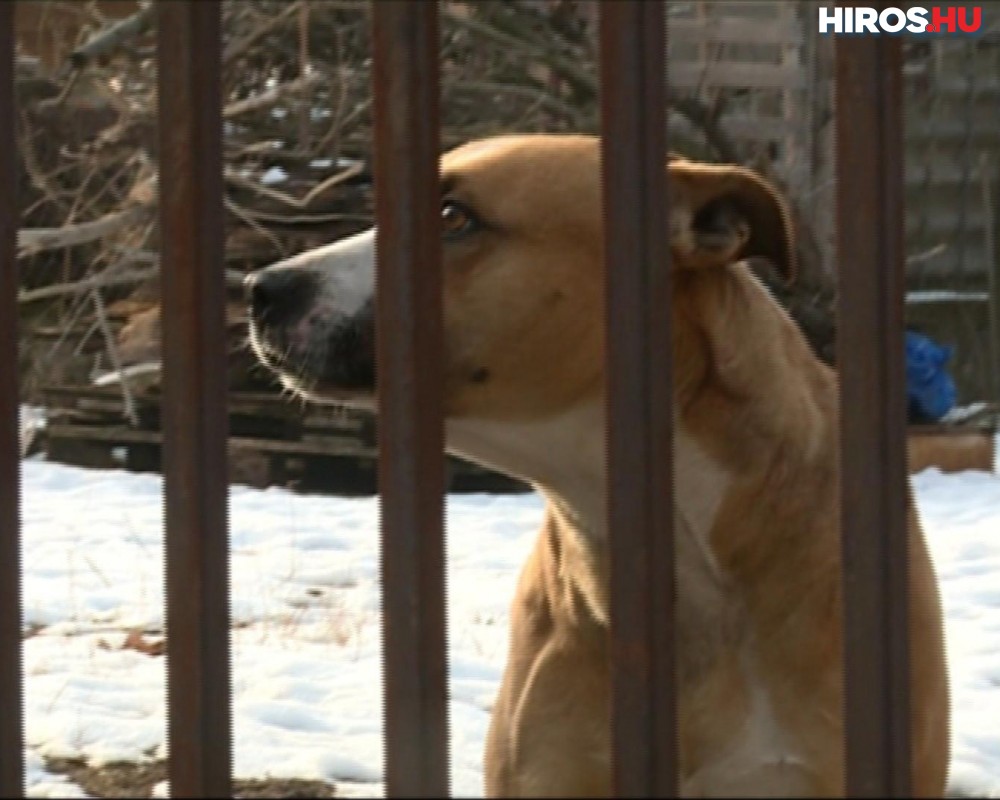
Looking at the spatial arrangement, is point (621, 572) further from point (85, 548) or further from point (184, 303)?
point (85, 548)

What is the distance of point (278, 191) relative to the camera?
8195 millimetres

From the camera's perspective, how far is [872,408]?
1.73 m

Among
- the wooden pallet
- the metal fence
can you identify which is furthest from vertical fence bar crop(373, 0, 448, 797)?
the wooden pallet

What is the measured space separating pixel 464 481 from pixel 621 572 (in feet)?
19.5

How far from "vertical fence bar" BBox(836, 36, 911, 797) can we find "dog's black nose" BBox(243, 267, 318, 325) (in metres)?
0.84

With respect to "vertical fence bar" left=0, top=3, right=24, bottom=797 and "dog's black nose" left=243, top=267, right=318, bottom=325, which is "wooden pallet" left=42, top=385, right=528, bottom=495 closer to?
"dog's black nose" left=243, top=267, right=318, bottom=325

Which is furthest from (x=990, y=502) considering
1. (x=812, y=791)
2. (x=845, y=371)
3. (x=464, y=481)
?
(x=845, y=371)

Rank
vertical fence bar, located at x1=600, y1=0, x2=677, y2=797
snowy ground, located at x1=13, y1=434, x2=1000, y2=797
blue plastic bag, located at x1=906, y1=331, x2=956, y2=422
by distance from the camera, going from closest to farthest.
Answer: vertical fence bar, located at x1=600, y1=0, x2=677, y2=797
snowy ground, located at x1=13, y1=434, x2=1000, y2=797
blue plastic bag, located at x1=906, y1=331, x2=956, y2=422

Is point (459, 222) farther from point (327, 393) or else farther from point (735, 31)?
point (735, 31)

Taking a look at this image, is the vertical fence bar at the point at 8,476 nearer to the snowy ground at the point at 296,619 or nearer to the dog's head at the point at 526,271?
the dog's head at the point at 526,271

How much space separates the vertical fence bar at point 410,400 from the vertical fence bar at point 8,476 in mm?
466

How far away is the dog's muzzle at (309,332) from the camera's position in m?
2.32

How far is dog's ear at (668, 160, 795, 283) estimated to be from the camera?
2.40 meters

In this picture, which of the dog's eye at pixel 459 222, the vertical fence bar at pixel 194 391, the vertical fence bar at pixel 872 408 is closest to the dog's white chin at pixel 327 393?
the dog's eye at pixel 459 222
